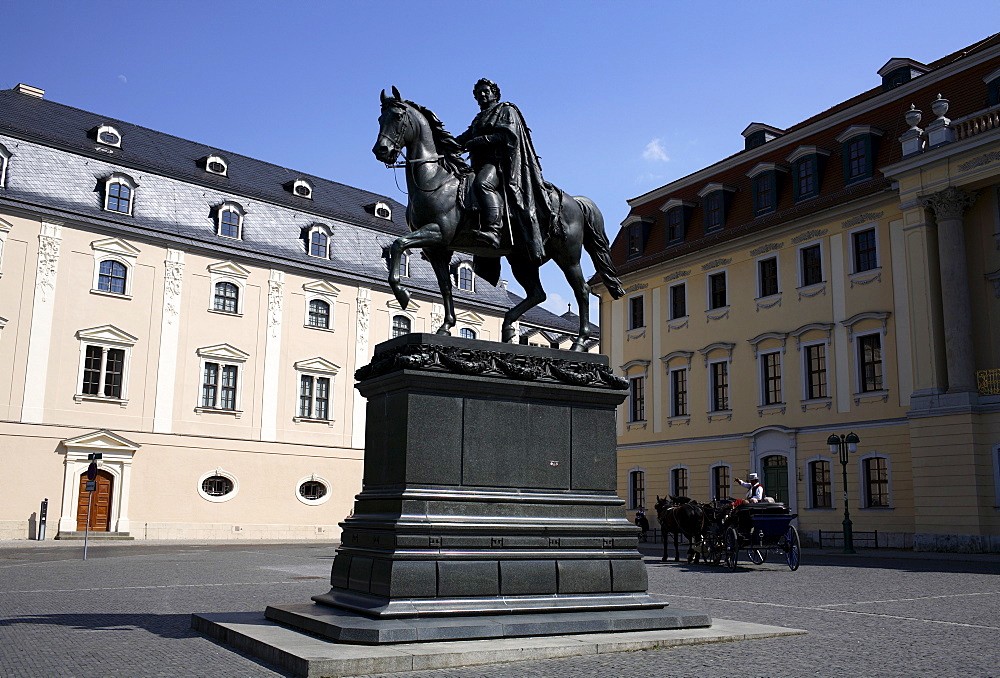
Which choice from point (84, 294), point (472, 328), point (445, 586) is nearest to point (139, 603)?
point (445, 586)

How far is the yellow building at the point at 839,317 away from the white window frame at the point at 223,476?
54.1ft

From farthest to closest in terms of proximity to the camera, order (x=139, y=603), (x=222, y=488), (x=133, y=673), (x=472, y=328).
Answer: (x=472, y=328), (x=222, y=488), (x=139, y=603), (x=133, y=673)

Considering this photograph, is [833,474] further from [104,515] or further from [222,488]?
[104,515]

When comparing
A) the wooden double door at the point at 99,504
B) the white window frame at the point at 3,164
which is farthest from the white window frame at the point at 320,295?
the white window frame at the point at 3,164

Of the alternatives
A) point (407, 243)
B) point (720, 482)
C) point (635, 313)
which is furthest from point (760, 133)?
point (407, 243)

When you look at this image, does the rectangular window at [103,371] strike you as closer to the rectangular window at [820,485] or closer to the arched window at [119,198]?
the arched window at [119,198]

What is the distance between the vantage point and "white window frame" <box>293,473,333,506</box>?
40656mm

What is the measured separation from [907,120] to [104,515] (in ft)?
103

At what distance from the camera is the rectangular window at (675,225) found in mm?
38938

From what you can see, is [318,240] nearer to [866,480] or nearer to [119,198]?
[119,198]

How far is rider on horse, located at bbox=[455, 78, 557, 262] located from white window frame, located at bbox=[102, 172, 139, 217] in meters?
31.4

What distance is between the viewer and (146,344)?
3716cm

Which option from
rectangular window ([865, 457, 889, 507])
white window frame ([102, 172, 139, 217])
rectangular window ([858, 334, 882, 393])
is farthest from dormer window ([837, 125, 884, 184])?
white window frame ([102, 172, 139, 217])

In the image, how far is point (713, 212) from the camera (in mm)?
37500
